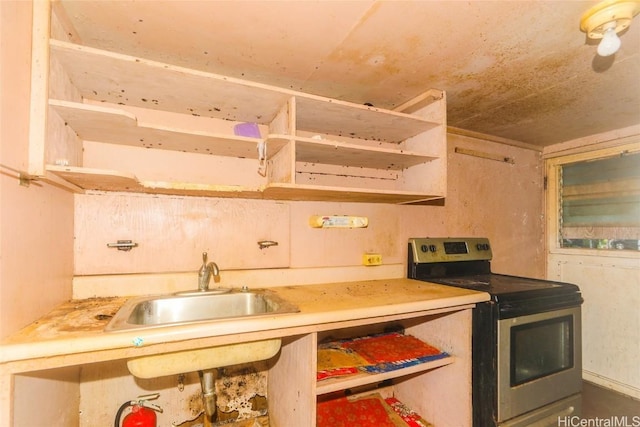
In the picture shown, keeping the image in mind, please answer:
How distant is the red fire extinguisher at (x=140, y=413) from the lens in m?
1.32

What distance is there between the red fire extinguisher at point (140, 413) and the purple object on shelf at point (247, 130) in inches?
51.7

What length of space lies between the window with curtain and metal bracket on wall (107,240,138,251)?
318 cm

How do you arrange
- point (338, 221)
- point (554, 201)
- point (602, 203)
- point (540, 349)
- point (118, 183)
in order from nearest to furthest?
point (118, 183)
point (540, 349)
point (338, 221)
point (602, 203)
point (554, 201)

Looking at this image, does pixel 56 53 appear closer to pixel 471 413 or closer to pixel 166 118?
pixel 166 118

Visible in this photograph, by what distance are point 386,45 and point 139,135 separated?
1.08 m

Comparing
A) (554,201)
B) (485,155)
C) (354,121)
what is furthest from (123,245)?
(554,201)

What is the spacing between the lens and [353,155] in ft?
5.29

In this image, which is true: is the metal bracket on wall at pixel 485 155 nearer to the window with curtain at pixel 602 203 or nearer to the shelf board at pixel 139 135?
the window with curtain at pixel 602 203

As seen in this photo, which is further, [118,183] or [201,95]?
[201,95]

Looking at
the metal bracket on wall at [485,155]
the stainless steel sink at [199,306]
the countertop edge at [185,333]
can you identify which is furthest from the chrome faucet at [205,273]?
the metal bracket on wall at [485,155]

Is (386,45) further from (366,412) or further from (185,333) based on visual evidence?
(366,412)

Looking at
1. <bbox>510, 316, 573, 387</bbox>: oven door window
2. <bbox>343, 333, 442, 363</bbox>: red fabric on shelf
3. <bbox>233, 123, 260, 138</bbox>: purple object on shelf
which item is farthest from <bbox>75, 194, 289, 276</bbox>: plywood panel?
<bbox>510, 316, 573, 387</bbox>: oven door window

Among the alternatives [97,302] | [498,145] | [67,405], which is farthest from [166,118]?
[498,145]

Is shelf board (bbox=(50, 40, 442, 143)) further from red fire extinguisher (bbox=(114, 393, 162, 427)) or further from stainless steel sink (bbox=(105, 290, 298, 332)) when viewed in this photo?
red fire extinguisher (bbox=(114, 393, 162, 427))
